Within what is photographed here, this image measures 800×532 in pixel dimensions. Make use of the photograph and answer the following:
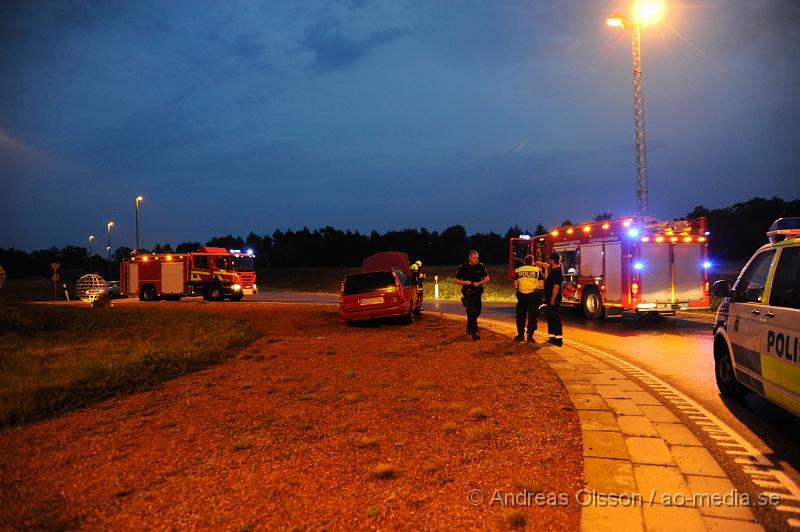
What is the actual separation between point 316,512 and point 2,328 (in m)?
16.4

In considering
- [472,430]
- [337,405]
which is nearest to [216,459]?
[337,405]

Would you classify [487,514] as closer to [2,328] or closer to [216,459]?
[216,459]

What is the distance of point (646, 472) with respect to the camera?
13.2ft

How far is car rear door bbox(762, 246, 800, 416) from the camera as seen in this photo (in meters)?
4.37

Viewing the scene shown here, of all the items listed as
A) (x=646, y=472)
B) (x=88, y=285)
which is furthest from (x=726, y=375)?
(x=88, y=285)

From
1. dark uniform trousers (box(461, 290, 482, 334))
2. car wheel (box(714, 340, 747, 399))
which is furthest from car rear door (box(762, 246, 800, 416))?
dark uniform trousers (box(461, 290, 482, 334))

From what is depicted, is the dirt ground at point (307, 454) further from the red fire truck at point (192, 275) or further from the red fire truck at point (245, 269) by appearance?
the red fire truck at point (245, 269)

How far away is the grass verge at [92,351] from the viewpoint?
6980mm

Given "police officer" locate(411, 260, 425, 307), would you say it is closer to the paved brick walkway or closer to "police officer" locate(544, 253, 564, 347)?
"police officer" locate(544, 253, 564, 347)

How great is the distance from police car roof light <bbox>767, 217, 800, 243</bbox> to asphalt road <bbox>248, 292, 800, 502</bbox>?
1.96 metres

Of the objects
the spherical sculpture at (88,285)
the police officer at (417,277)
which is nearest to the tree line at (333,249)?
the spherical sculpture at (88,285)

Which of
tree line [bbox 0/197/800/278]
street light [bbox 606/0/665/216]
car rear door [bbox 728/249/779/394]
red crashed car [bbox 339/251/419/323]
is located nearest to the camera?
car rear door [bbox 728/249/779/394]

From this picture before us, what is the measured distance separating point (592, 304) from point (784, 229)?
10910mm

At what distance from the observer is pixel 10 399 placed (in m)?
6.61
